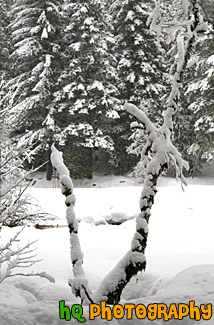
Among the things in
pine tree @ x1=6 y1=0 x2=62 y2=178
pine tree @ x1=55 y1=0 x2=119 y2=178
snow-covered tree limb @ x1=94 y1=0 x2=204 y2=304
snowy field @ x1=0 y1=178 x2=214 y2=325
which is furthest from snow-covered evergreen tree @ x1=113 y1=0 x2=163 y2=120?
snow-covered tree limb @ x1=94 y1=0 x2=204 y2=304

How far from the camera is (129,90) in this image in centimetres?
2092

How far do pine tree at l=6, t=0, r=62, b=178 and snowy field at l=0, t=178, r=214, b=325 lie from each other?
7.88 m

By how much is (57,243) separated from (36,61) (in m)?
13.9

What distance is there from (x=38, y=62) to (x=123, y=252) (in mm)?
14919

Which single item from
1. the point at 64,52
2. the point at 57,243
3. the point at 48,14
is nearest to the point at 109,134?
the point at 64,52

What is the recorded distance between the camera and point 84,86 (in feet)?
63.4

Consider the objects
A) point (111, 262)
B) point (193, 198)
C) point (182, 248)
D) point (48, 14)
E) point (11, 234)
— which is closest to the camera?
point (111, 262)

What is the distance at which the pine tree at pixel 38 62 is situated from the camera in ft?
60.3

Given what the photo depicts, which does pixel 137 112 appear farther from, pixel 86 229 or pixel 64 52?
pixel 64 52

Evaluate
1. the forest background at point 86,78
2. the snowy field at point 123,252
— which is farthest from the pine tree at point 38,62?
the snowy field at point 123,252

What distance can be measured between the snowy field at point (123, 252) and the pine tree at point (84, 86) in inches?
293

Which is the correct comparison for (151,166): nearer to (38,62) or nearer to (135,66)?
(38,62)

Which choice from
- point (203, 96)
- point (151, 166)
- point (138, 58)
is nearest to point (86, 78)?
point (138, 58)

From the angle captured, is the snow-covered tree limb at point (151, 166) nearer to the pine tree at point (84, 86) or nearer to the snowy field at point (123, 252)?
the snowy field at point (123, 252)
